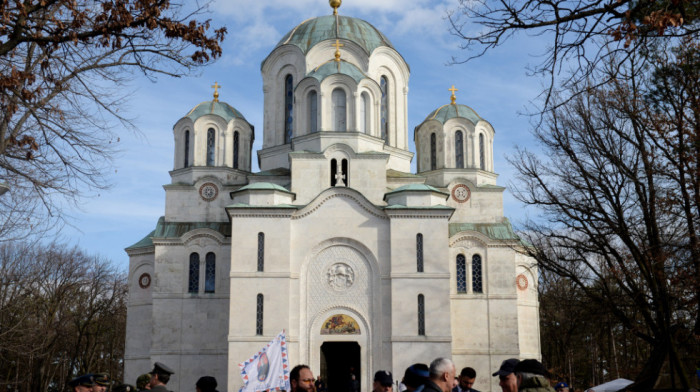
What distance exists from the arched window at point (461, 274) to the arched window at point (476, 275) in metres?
0.33

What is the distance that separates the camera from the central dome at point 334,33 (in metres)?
33.2

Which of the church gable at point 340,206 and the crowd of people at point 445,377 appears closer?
the crowd of people at point 445,377

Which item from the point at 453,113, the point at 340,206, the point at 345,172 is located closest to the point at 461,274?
the point at 340,206

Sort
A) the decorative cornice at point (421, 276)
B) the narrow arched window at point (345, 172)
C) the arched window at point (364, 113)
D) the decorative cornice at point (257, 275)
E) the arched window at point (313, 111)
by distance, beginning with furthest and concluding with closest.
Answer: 1. the arched window at point (313, 111)
2. the arched window at point (364, 113)
3. the narrow arched window at point (345, 172)
4. the decorative cornice at point (421, 276)
5. the decorative cornice at point (257, 275)

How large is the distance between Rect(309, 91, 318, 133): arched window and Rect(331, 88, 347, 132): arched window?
2.56ft

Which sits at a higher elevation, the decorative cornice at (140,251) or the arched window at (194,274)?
the decorative cornice at (140,251)

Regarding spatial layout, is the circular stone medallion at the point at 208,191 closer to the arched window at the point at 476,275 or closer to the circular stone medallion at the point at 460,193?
the circular stone medallion at the point at 460,193

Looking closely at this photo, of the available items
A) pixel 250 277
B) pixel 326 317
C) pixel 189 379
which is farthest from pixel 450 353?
pixel 189 379

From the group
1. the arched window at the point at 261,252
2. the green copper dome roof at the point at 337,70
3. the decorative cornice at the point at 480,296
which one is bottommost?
the decorative cornice at the point at 480,296

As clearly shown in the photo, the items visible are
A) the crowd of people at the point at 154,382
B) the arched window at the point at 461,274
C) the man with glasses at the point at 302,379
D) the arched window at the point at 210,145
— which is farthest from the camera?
the arched window at the point at 210,145

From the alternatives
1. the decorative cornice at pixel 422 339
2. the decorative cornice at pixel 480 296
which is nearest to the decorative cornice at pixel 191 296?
the decorative cornice at pixel 422 339

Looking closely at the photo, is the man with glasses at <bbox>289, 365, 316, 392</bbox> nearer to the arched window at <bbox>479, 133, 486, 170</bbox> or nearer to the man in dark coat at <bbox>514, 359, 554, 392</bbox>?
the man in dark coat at <bbox>514, 359, 554, 392</bbox>

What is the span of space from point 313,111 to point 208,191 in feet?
16.7

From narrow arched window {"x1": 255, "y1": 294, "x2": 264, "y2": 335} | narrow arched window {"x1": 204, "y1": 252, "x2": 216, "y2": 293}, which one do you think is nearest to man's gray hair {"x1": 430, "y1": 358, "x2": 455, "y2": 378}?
narrow arched window {"x1": 255, "y1": 294, "x2": 264, "y2": 335}
